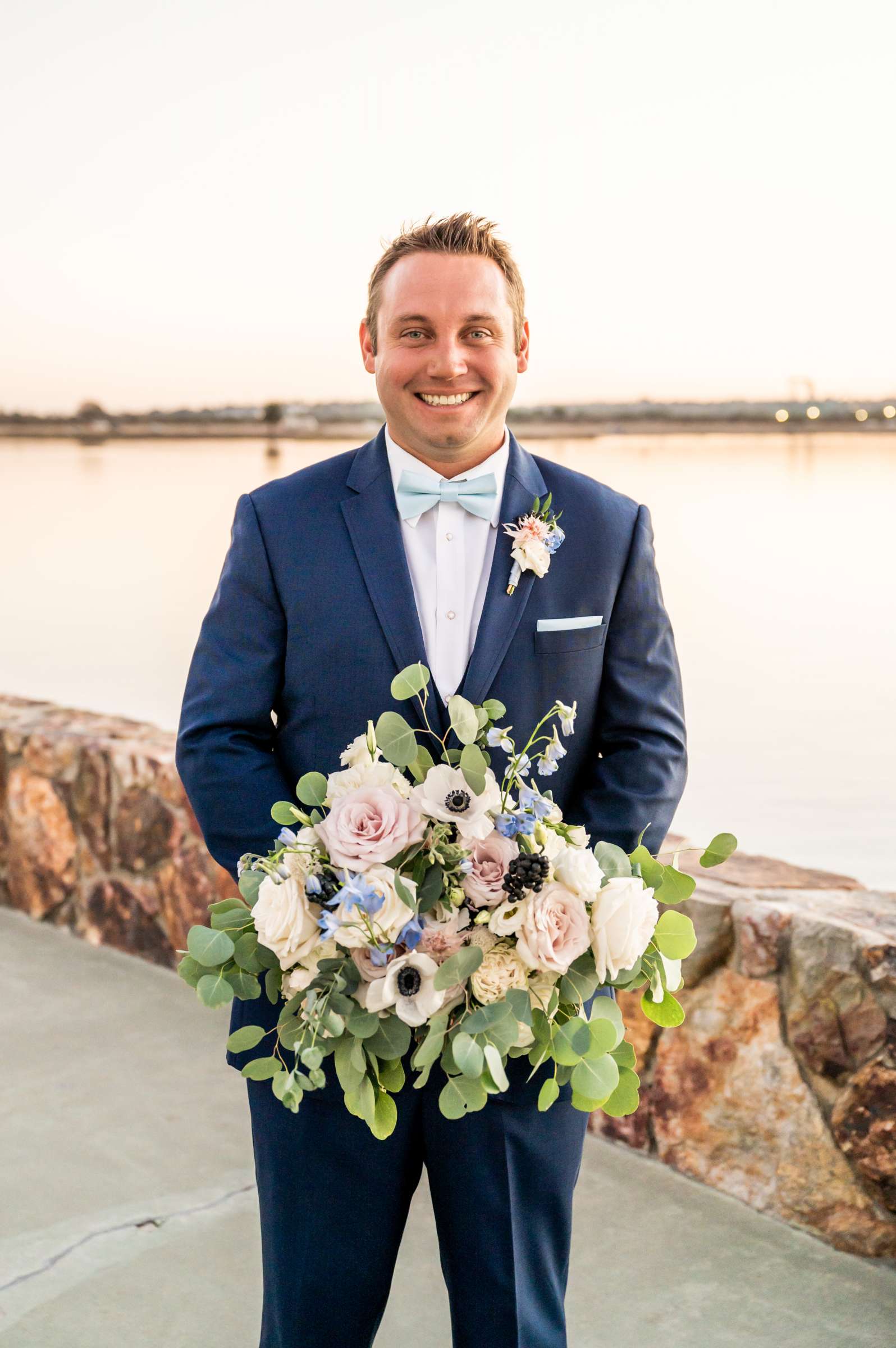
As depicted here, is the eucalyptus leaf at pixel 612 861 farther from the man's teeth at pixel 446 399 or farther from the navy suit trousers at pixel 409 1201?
the man's teeth at pixel 446 399

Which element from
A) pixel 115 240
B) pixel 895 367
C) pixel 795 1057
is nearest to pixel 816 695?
pixel 895 367

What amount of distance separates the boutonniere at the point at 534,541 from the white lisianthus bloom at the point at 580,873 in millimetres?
452

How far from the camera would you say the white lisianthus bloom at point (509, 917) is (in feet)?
4.09

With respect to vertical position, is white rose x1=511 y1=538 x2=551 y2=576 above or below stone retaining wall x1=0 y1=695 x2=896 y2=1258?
above

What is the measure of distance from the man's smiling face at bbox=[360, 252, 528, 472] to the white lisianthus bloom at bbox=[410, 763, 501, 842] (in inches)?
20.3

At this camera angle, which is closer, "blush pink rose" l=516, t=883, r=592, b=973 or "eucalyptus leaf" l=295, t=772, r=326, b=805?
"blush pink rose" l=516, t=883, r=592, b=973

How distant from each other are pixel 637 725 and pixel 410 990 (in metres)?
0.56

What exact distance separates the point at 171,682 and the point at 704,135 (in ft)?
14.1

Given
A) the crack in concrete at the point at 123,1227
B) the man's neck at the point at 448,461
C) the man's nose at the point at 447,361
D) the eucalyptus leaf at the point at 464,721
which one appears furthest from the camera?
the crack in concrete at the point at 123,1227

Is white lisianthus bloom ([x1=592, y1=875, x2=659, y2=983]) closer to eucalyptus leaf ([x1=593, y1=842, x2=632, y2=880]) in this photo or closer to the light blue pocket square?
eucalyptus leaf ([x1=593, y1=842, x2=632, y2=880])

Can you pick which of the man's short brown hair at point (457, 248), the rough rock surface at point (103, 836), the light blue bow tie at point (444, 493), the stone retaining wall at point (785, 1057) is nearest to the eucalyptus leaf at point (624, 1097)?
the light blue bow tie at point (444, 493)

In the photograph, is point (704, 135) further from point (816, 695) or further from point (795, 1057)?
point (795, 1057)

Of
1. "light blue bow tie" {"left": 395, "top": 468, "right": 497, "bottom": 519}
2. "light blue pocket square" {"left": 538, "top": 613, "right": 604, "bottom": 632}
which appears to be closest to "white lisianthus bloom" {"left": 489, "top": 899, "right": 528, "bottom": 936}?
"light blue pocket square" {"left": 538, "top": 613, "right": 604, "bottom": 632}

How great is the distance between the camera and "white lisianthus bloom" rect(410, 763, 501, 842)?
126 cm
